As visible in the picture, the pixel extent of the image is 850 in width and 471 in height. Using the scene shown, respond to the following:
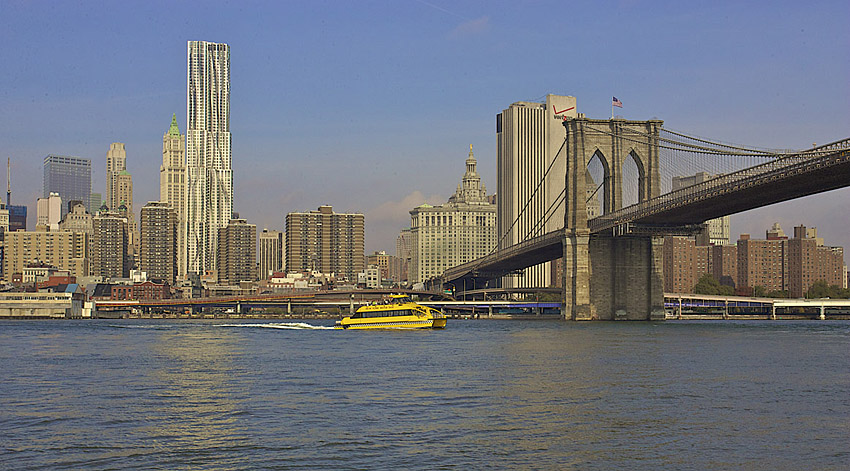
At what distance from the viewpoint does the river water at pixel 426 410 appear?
2080 cm

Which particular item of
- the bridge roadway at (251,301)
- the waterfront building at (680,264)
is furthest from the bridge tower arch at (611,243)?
the waterfront building at (680,264)

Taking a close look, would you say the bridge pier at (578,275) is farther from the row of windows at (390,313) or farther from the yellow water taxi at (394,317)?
the row of windows at (390,313)

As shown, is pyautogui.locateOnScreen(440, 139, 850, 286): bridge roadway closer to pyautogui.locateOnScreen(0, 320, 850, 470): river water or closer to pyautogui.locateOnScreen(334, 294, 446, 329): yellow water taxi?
pyautogui.locateOnScreen(0, 320, 850, 470): river water

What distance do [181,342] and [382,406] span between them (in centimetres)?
3395

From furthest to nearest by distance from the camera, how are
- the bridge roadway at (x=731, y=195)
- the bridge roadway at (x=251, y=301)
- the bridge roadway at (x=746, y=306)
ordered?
the bridge roadway at (x=251, y=301)
the bridge roadway at (x=746, y=306)
the bridge roadway at (x=731, y=195)

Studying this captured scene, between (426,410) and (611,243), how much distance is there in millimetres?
63551

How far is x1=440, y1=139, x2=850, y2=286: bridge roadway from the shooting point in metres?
57.4

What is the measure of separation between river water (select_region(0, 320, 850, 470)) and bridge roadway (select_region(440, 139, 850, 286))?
1370 cm

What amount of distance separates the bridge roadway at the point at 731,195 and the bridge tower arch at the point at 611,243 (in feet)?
7.96

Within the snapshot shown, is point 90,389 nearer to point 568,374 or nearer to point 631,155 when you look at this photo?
point 568,374

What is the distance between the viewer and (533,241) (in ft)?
350

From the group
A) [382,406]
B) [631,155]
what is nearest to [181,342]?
[382,406]

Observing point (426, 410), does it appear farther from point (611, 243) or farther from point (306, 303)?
point (306, 303)

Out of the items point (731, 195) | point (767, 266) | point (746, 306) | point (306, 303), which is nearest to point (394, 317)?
point (731, 195)
